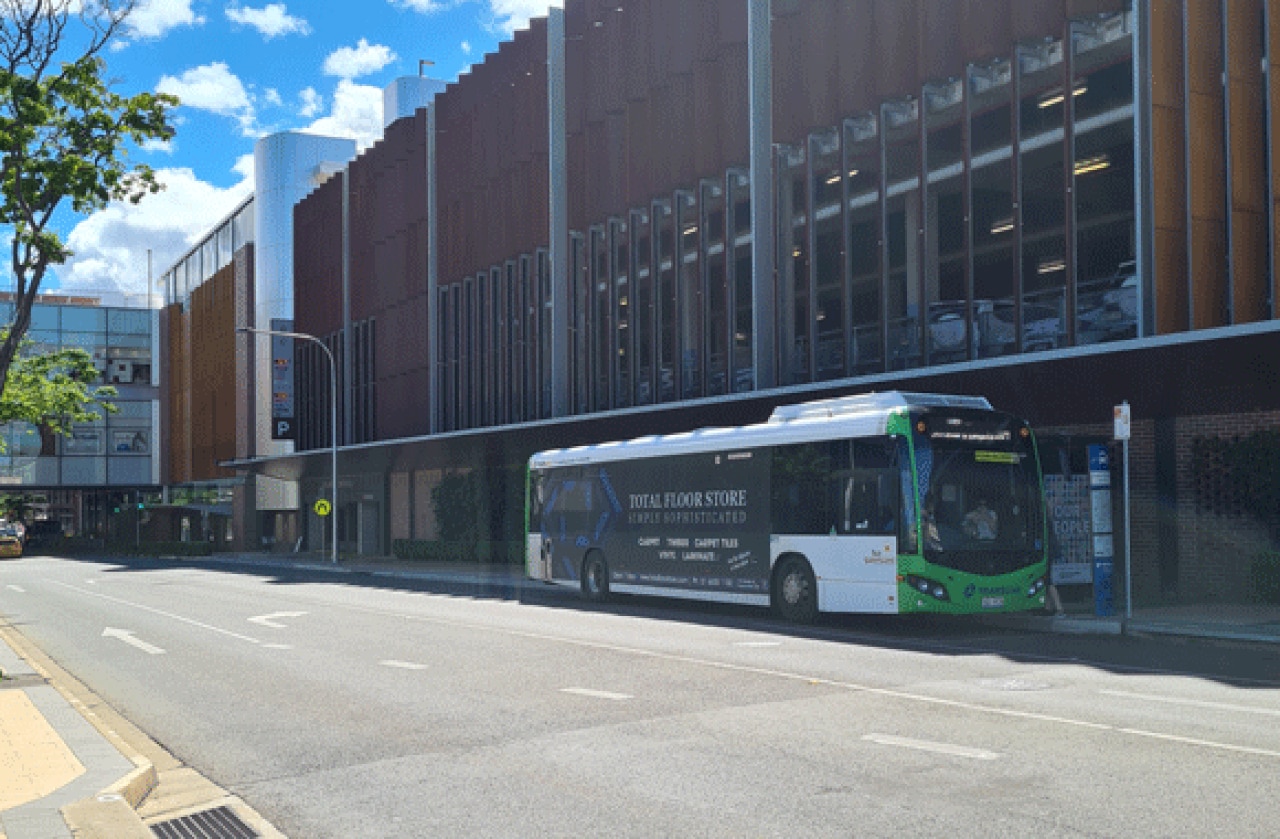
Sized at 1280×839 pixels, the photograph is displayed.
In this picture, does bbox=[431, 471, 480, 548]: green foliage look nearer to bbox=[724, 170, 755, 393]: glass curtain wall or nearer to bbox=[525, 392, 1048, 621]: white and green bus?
bbox=[724, 170, 755, 393]: glass curtain wall

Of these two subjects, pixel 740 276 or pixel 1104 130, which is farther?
pixel 740 276

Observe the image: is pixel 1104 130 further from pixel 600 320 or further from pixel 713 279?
pixel 600 320

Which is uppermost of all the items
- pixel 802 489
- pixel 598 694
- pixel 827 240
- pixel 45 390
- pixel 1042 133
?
pixel 1042 133

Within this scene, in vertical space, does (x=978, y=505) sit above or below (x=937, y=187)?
below

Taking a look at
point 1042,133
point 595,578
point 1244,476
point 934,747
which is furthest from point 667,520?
point 934,747

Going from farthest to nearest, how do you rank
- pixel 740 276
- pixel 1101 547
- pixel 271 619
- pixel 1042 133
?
pixel 740 276
pixel 1042 133
pixel 271 619
pixel 1101 547

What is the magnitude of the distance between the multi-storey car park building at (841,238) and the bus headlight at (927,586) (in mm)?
4380

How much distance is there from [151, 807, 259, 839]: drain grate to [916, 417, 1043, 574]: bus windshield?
11.0 m

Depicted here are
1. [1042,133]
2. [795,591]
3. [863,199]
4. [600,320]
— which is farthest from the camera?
[600,320]

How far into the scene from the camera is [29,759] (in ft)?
29.9

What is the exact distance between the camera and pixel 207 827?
7664mm

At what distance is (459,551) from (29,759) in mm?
35229

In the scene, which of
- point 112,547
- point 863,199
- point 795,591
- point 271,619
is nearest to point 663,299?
point 863,199

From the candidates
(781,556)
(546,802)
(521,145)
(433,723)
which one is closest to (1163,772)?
(546,802)
